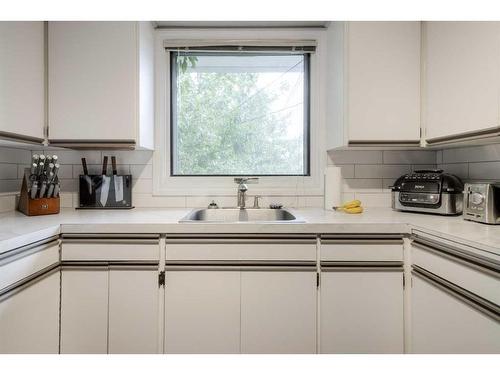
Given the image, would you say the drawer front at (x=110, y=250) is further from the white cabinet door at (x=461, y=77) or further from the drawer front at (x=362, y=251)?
the white cabinet door at (x=461, y=77)

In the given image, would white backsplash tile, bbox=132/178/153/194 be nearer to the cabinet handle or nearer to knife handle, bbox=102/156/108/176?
knife handle, bbox=102/156/108/176

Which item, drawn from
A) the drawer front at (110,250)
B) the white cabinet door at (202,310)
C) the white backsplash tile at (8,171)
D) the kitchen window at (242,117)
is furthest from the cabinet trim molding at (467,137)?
the white backsplash tile at (8,171)

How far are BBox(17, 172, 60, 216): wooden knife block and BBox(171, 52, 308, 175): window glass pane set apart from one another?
2.49 feet

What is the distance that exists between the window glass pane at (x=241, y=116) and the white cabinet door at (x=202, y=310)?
90cm

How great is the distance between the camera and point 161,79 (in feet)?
7.06

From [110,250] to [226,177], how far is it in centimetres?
94

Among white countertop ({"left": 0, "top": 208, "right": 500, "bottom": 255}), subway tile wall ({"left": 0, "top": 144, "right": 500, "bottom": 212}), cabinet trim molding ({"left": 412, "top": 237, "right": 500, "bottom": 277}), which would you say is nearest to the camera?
cabinet trim molding ({"left": 412, "top": 237, "right": 500, "bottom": 277})

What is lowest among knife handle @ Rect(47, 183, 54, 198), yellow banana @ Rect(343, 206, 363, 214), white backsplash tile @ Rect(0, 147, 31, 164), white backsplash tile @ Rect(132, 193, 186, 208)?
yellow banana @ Rect(343, 206, 363, 214)

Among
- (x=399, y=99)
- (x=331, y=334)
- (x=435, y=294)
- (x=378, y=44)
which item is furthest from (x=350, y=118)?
(x=331, y=334)

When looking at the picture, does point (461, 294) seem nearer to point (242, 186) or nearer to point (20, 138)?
point (242, 186)

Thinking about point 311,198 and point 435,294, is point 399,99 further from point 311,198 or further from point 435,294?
point 435,294

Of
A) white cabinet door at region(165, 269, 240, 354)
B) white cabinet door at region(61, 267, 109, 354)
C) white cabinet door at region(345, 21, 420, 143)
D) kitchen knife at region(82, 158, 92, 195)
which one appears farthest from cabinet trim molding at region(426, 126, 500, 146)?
kitchen knife at region(82, 158, 92, 195)

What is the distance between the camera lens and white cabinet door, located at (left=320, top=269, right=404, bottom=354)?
153cm
